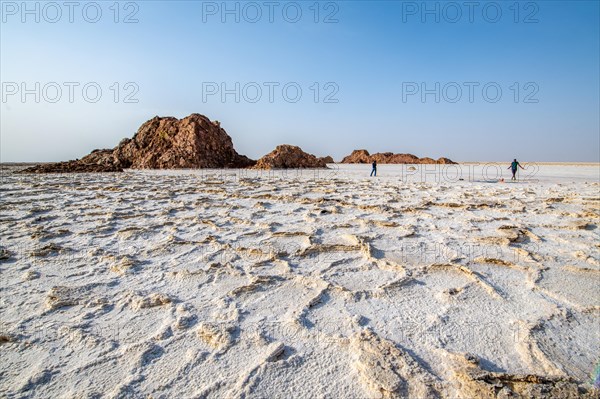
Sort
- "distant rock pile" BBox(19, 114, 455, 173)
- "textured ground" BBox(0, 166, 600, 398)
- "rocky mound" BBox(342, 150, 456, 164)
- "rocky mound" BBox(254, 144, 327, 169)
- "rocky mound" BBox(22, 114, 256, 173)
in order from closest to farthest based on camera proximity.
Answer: "textured ground" BBox(0, 166, 600, 398), "rocky mound" BBox(254, 144, 327, 169), "distant rock pile" BBox(19, 114, 455, 173), "rocky mound" BBox(22, 114, 256, 173), "rocky mound" BBox(342, 150, 456, 164)

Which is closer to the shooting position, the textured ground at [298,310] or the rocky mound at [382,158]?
the textured ground at [298,310]

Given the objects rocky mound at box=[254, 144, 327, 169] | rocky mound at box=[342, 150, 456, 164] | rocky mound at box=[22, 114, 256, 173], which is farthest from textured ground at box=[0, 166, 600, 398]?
rocky mound at box=[342, 150, 456, 164]

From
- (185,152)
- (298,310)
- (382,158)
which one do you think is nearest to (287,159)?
(185,152)

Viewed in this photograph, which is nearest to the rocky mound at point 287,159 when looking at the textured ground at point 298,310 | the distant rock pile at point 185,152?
the distant rock pile at point 185,152

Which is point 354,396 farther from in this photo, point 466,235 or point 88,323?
point 466,235

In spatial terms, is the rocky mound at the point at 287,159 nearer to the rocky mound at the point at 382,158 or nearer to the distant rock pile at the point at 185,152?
the distant rock pile at the point at 185,152

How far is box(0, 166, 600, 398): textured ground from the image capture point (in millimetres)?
1303

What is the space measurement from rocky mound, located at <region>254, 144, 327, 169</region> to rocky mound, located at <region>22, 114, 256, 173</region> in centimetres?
348

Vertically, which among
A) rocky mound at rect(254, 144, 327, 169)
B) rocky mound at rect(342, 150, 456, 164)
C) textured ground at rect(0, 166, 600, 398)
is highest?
rocky mound at rect(342, 150, 456, 164)

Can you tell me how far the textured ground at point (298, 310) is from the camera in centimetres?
130

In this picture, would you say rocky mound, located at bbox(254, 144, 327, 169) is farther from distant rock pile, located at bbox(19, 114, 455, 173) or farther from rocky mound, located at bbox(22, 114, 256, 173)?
rocky mound, located at bbox(22, 114, 256, 173)

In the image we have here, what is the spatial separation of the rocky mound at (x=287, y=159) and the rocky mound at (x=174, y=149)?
3484 millimetres

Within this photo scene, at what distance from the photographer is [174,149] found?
68.0 ft

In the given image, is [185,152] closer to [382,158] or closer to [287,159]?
[287,159]
